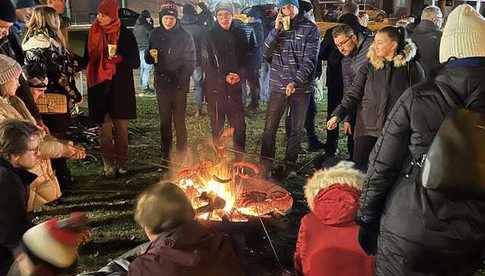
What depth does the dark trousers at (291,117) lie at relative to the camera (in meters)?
7.09

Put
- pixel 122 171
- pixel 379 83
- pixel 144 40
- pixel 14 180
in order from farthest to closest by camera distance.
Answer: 1. pixel 144 40
2. pixel 122 171
3. pixel 379 83
4. pixel 14 180

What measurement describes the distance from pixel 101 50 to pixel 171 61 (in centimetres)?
95

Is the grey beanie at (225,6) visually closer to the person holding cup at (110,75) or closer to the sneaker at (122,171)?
the person holding cup at (110,75)

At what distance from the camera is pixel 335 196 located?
3.18m

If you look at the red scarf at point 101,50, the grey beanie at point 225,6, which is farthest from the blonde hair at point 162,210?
the grey beanie at point 225,6

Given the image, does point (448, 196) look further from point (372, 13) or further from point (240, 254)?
point (372, 13)

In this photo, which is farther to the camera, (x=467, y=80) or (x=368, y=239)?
(x=368, y=239)

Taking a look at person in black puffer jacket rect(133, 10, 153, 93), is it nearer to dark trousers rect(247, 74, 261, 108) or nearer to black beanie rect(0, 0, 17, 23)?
dark trousers rect(247, 74, 261, 108)

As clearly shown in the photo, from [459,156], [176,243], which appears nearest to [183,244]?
[176,243]

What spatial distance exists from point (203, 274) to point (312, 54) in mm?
4760

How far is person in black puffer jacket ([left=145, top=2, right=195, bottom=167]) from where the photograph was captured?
23.1ft

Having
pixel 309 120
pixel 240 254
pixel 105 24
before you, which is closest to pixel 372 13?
pixel 309 120

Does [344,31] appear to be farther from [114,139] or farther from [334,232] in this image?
[334,232]

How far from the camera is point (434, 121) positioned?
2770mm
